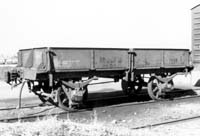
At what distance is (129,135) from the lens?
6441 millimetres

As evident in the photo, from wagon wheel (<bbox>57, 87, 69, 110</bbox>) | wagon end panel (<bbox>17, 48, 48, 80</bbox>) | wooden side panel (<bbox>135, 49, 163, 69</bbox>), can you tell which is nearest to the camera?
wagon end panel (<bbox>17, 48, 48, 80</bbox>)

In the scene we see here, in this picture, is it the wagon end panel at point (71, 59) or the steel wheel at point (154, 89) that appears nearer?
the wagon end panel at point (71, 59)

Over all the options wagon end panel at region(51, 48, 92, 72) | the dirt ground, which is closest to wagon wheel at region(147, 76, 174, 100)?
the dirt ground

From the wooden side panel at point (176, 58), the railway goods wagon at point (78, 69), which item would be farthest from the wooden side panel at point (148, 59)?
the wooden side panel at point (176, 58)

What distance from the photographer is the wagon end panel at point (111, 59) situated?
10508 mm

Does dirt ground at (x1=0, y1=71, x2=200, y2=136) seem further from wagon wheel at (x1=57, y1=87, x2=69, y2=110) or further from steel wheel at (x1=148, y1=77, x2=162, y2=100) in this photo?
wagon wheel at (x1=57, y1=87, x2=69, y2=110)

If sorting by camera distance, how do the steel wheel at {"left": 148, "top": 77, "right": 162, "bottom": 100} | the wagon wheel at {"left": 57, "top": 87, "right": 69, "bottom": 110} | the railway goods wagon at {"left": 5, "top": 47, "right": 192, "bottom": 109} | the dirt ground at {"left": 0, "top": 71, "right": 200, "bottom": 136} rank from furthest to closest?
the steel wheel at {"left": 148, "top": 77, "right": 162, "bottom": 100}, the wagon wheel at {"left": 57, "top": 87, "right": 69, "bottom": 110}, the railway goods wagon at {"left": 5, "top": 47, "right": 192, "bottom": 109}, the dirt ground at {"left": 0, "top": 71, "right": 200, "bottom": 136}

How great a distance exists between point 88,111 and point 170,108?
3.16m

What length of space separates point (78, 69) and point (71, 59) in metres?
0.44

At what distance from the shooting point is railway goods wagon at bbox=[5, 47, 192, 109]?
31.6ft

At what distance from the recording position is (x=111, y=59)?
10891 millimetres
